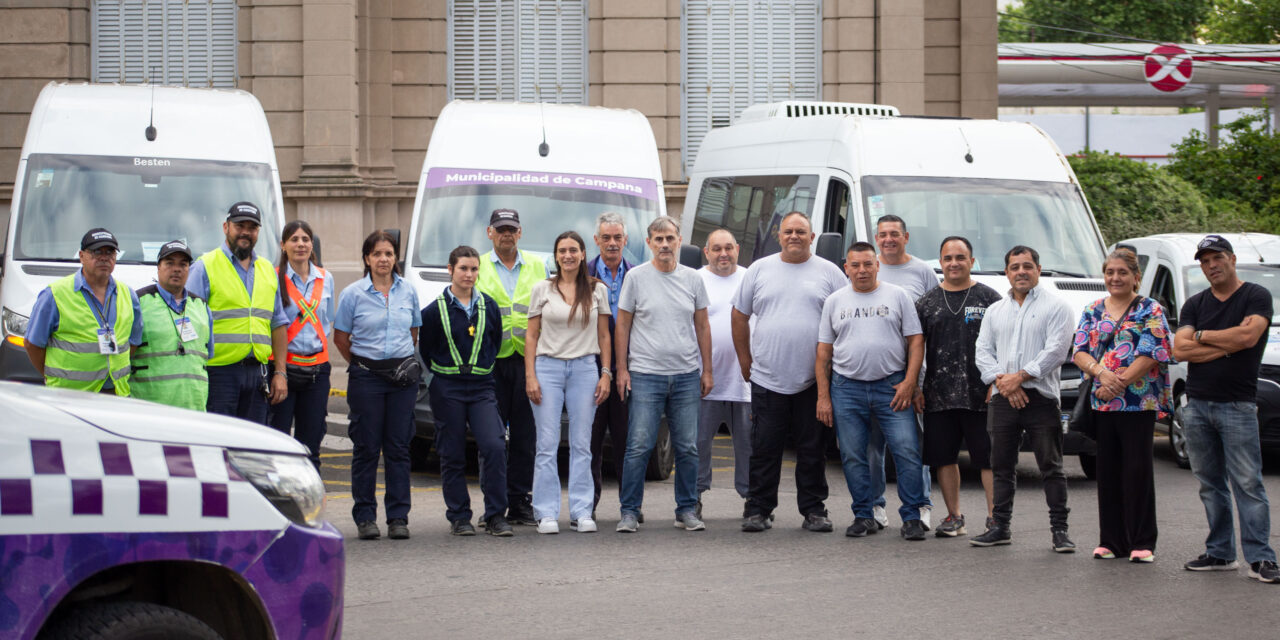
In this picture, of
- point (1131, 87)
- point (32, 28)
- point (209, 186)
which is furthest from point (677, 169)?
point (1131, 87)

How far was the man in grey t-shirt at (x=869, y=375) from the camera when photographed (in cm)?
900

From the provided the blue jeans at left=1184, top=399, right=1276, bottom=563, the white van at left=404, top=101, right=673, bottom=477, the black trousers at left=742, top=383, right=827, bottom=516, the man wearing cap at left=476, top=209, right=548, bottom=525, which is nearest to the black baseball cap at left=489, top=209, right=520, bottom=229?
the man wearing cap at left=476, top=209, right=548, bottom=525

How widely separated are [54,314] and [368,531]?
2.23 m

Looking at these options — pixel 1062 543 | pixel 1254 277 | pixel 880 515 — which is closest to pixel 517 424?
pixel 880 515

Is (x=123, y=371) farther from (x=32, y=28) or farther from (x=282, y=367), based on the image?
(x=32, y=28)

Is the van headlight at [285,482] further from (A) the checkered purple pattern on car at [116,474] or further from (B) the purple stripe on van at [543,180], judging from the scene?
(B) the purple stripe on van at [543,180]

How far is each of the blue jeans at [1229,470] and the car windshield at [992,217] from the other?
12.9 feet

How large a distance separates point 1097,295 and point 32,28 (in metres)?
15.5

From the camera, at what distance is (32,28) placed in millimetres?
20891

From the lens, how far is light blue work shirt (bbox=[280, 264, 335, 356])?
28.8ft

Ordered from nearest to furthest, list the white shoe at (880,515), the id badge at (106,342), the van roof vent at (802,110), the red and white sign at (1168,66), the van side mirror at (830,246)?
the id badge at (106,342) → the white shoe at (880,515) → the van side mirror at (830,246) → the van roof vent at (802,110) → the red and white sign at (1168,66)

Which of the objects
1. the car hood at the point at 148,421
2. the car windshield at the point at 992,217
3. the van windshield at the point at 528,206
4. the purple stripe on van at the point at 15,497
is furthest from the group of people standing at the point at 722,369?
the purple stripe on van at the point at 15,497

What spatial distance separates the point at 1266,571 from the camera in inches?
302

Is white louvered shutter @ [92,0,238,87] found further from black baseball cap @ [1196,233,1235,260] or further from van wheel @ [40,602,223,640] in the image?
van wheel @ [40,602,223,640]
